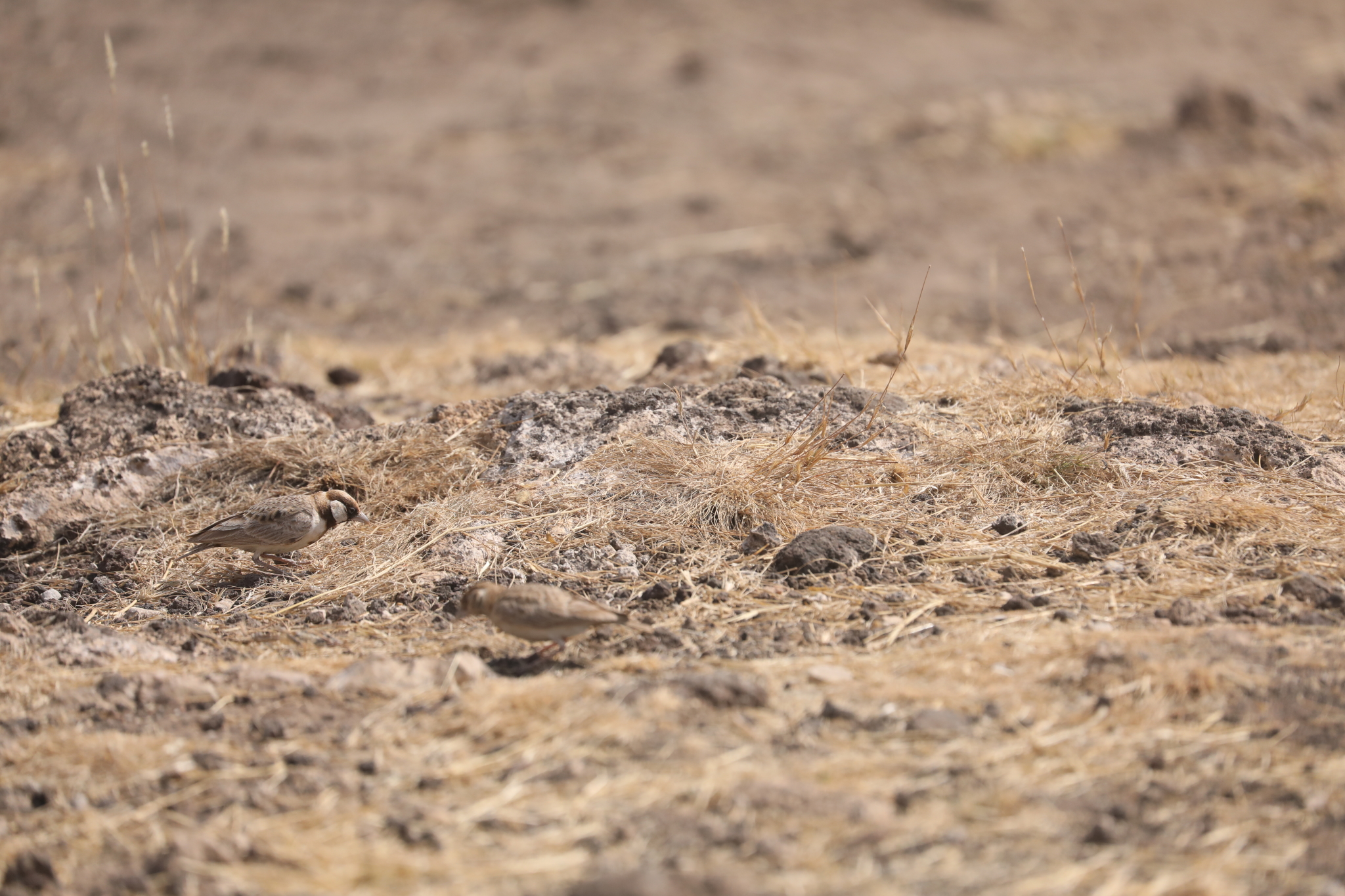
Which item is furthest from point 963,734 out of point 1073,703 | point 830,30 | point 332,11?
point 332,11

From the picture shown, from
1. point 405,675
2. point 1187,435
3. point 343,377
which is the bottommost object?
point 343,377

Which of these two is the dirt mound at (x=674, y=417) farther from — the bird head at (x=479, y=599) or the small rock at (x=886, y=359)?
the bird head at (x=479, y=599)

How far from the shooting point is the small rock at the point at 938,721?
9.25ft

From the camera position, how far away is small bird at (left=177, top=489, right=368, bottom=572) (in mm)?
4062

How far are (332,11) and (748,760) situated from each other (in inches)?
631

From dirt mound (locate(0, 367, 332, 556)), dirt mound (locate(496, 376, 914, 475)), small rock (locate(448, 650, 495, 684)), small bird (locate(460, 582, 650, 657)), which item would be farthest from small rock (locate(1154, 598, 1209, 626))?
dirt mound (locate(0, 367, 332, 556))

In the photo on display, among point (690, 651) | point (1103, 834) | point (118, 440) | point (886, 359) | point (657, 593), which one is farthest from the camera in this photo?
point (886, 359)

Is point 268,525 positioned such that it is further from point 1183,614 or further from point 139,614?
point 1183,614

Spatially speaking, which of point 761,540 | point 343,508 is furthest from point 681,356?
point 343,508

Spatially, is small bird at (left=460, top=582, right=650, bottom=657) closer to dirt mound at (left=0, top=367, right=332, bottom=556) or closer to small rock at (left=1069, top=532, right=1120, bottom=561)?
small rock at (left=1069, top=532, right=1120, bottom=561)

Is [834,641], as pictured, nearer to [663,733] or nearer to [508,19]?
[663,733]

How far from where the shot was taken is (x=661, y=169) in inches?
478

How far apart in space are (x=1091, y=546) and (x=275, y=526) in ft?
9.48

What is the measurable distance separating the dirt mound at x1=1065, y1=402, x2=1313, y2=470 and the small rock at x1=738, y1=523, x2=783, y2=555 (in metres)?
1.36
